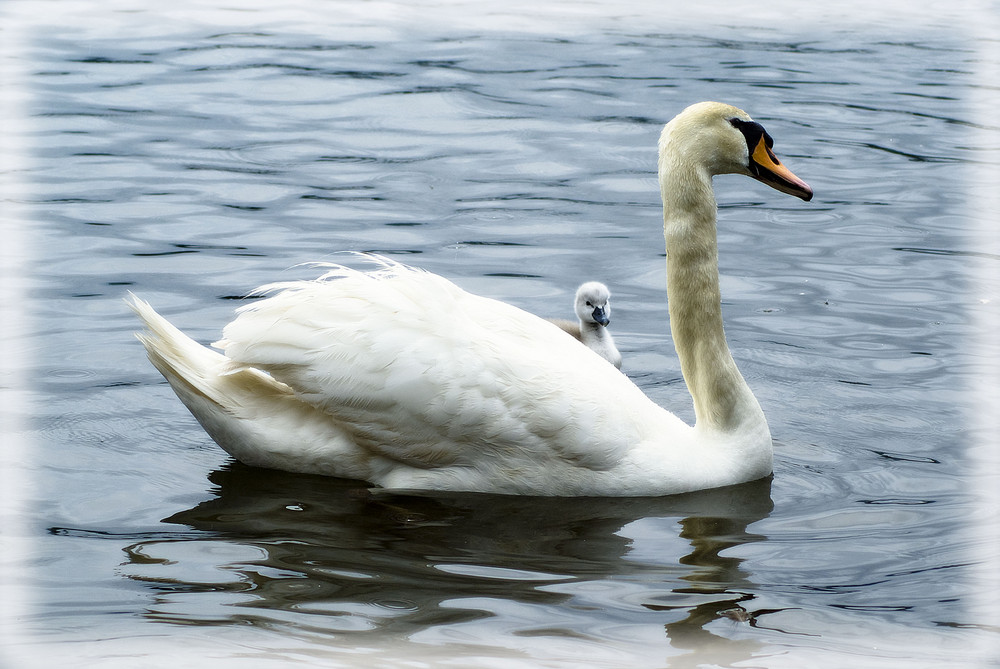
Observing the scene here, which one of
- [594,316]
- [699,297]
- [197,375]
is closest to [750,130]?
[699,297]

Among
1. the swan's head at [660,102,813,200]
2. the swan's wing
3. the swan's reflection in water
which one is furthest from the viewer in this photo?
the swan's head at [660,102,813,200]

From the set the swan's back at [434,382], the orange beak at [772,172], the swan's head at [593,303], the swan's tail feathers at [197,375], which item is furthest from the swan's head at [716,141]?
the swan's tail feathers at [197,375]

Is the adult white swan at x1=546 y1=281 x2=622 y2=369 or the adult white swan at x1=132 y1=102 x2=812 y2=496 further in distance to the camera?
the adult white swan at x1=546 y1=281 x2=622 y2=369

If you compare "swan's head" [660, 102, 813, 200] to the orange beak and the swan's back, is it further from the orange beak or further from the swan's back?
the swan's back

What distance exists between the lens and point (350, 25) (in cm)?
1750

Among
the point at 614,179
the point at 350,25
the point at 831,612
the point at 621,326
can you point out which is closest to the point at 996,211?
the point at 614,179

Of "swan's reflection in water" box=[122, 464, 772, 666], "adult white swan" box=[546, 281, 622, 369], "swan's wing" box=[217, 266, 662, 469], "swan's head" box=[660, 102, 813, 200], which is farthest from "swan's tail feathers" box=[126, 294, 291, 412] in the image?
"adult white swan" box=[546, 281, 622, 369]

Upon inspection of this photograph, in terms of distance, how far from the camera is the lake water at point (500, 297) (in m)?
5.00

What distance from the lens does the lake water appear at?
500 centimetres

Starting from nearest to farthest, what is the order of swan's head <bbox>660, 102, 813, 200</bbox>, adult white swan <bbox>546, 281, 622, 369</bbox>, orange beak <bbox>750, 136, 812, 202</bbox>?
swan's head <bbox>660, 102, 813, 200</bbox> → orange beak <bbox>750, 136, 812, 202</bbox> → adult white swan <bbox>546, 281, 622, 369</bbox>

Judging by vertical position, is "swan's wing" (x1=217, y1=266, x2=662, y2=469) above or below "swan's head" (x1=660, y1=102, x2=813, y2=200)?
below

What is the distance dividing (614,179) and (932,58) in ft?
22.7

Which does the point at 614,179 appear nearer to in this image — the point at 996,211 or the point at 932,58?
the point at 996,211

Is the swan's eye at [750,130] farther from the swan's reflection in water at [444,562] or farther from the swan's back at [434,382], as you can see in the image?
the swan's reflection in water at [444,562]
